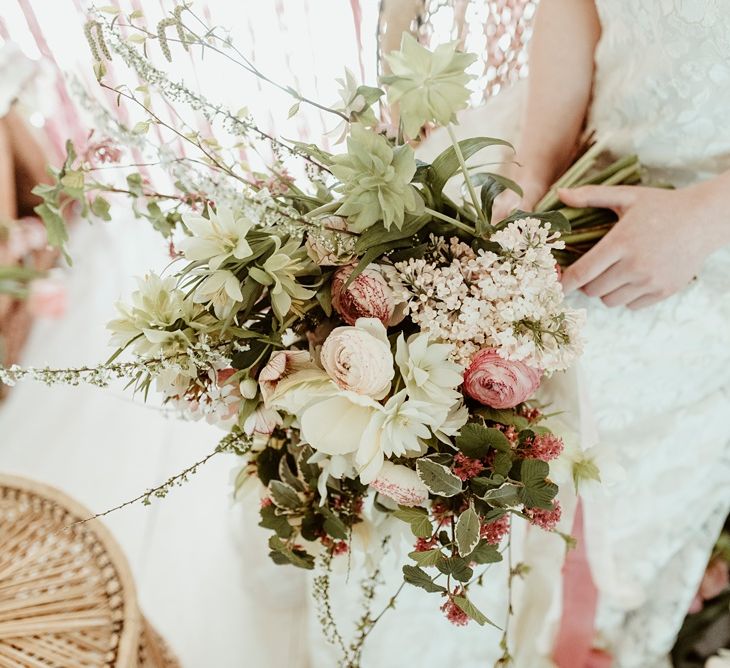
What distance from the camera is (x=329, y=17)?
195 centimetres

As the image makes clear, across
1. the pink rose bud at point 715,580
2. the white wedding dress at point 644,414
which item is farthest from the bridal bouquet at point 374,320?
the pink rose bud at point 715,580

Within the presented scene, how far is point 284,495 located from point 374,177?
14.8 inches

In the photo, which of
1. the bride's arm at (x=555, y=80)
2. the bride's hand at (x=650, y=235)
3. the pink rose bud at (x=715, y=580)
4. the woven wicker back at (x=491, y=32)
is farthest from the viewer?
the pink rose bud at (x=715, y=580)

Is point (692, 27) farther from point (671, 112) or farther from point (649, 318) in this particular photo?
point (649, 318)

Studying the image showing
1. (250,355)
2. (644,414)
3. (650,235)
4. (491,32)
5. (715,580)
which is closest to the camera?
(250,355)

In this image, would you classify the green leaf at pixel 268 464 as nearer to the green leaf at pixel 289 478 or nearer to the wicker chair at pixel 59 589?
the green leaf at pixel 289 478

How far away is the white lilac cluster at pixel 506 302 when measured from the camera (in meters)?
0.55

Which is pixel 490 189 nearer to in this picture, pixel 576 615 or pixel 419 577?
pixel 419 577

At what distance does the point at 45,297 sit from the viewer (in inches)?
19.1

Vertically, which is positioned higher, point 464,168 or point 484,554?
point 464,168

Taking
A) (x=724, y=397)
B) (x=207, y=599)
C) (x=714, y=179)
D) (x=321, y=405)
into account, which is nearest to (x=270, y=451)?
(x=321, y=405)

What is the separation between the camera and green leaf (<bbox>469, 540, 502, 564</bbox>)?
1.98 ft

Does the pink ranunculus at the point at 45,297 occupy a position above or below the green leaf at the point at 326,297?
above

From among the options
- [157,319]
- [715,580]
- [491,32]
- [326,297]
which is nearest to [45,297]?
[157,319]
